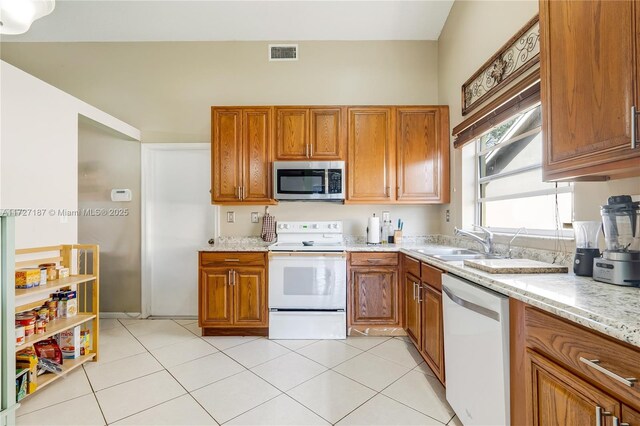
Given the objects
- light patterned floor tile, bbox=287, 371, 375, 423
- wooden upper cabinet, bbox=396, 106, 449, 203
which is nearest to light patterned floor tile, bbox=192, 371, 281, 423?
light patterned floor tile, bbox=287, 371, 375, 423

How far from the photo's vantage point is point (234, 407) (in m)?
1.66

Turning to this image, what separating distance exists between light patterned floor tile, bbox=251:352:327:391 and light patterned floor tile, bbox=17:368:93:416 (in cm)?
114

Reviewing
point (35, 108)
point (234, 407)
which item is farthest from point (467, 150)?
point (35, 108)

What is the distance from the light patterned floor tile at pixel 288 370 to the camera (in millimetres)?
1920

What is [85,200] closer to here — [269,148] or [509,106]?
[269,148]

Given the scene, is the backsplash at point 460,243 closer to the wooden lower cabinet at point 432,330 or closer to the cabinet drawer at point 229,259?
the cabinet drawer at point 229,259

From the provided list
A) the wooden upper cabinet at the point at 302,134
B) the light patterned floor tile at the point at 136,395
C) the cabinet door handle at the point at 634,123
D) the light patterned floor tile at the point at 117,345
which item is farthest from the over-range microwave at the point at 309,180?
the cabinet door handle at the point at 634,123

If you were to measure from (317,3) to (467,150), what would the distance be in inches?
83.0

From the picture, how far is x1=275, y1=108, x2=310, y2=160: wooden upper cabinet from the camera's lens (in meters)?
2.91

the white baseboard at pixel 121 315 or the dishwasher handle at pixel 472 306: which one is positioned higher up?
the dishwasher handle at pixel 472 306

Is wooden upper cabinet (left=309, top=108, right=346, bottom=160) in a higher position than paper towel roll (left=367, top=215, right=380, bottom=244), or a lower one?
higher

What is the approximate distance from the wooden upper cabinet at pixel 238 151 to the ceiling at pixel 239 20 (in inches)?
39.4

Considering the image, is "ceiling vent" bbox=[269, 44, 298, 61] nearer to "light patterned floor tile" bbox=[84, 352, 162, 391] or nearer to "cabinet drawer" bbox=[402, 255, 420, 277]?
"cabinet drawer" bbox=[402, 255, 420, 277]

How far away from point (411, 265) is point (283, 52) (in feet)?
9.20
